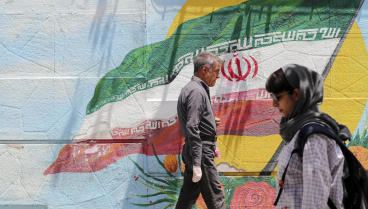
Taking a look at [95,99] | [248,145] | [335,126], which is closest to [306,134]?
[335,126]

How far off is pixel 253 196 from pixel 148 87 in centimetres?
174

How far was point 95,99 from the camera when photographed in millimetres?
4027

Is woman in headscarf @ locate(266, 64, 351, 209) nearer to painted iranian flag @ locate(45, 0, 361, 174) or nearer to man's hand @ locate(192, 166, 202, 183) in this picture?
man's hand @ locate(192, 166, 202, 183)

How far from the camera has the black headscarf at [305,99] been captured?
5.74ft

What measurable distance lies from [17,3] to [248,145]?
3110mm

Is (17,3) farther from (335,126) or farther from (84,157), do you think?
(335,126)

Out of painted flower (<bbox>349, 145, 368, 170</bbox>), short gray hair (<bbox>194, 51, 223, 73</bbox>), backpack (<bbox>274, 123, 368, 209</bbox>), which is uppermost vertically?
short gray hair (<bbox>194, 51, 223, 73</bbox>)

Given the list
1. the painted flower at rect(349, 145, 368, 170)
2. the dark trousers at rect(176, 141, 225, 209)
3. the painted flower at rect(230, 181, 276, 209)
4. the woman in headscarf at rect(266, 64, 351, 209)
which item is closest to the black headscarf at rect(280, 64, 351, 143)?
the woman in headscarf at rect(266, 64, 351, 209)

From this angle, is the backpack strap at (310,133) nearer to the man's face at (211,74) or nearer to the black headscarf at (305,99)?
the black headscarf at (305,99)

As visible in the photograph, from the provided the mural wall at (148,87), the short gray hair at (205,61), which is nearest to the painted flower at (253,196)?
the mural wall at (148,87)

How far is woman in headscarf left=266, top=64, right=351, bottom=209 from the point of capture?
165cm

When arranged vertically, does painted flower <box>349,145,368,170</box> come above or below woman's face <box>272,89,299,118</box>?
below

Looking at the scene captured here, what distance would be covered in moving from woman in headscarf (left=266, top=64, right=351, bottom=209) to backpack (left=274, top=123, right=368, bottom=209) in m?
0.02

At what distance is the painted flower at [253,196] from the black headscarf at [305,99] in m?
2.35
